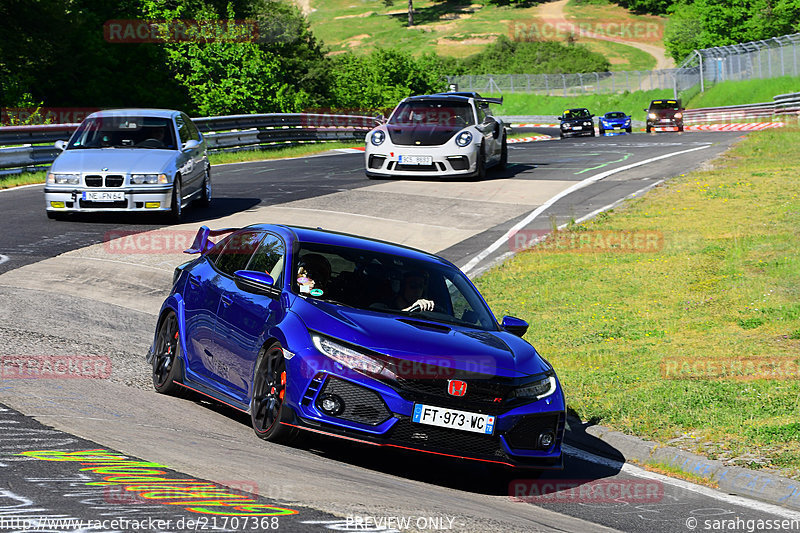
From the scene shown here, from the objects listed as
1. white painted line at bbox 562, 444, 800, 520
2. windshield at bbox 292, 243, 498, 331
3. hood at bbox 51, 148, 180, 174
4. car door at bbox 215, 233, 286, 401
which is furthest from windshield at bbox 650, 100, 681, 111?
car door at bbox 215, 233, 286, 401

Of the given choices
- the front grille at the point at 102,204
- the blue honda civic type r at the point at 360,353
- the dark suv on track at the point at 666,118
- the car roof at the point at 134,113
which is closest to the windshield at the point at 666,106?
the dark suv on track at the point at 666,118

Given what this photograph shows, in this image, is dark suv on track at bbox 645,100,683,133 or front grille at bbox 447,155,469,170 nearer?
front grille at bbox 447,155,469,170

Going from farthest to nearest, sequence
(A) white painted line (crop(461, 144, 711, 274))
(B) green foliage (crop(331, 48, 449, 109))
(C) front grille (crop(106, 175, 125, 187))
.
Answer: (B) green foliage (crop(331, 48, 449, 109)) → (C) front grille (crop(106, 175, 125, 187)) → (A) white painted line (crop(461, 144, 711, 274))

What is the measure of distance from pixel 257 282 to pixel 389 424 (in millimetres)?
1578

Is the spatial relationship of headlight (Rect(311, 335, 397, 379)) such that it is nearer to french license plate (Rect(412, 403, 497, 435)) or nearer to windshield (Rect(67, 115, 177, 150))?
french license plate (Rect(412, 403, 497, 435))

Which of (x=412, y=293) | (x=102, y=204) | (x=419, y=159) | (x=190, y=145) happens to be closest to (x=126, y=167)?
(x=102, y=204)

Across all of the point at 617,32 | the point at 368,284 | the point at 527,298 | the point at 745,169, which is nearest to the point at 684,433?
the point at 368,284

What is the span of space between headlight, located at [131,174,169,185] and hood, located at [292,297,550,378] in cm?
1035

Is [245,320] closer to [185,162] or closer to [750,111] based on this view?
[185,162]

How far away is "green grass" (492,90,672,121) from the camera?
8131 cm

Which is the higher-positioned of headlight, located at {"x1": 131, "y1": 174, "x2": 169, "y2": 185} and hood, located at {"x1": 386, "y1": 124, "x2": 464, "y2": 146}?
hood, located at {"x1": 386, "y1": 124, "x2": 464, "y2": 146}

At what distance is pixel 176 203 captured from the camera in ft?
57.9

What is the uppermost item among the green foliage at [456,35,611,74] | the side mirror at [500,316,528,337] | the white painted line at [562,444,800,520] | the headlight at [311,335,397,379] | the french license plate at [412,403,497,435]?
the green foliage at [456,35,611,74]

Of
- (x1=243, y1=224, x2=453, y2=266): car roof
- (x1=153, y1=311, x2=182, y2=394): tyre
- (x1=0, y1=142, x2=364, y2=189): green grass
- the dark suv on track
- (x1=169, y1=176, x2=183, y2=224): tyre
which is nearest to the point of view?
(x1=243, y1=224, x2=453, y2=266): car roof
